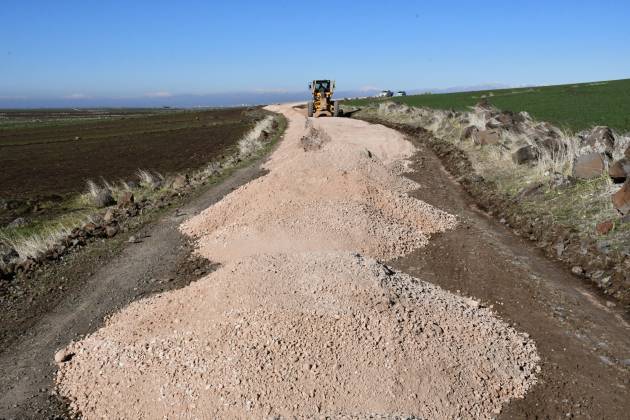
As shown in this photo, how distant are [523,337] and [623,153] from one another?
7198 mm

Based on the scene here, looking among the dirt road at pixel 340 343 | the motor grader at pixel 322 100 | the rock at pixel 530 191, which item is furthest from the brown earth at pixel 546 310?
the motor grader at pixel 322 100

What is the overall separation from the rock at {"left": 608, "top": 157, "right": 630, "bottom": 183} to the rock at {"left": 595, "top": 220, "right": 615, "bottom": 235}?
150cm

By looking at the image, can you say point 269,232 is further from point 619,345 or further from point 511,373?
point 619,345

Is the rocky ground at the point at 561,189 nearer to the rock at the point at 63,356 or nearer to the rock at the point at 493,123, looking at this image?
the rock at the point at 493,123

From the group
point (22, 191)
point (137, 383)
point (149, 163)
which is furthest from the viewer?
point (149, 163)

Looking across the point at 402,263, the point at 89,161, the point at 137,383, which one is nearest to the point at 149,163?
the point at 89,161

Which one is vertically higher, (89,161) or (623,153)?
(623,153)

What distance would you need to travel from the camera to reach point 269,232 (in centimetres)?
893

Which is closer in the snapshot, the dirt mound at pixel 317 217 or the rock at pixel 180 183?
the dirt mound at pixel 317 217

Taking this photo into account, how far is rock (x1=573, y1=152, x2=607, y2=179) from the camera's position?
10.8 meters

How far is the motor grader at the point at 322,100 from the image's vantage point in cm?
3658

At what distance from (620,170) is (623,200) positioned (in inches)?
47.3

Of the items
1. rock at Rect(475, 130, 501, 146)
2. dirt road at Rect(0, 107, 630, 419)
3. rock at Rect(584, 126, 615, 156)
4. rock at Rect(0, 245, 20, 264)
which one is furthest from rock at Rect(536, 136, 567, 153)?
rock at Rect(0, 245, 20, 264)

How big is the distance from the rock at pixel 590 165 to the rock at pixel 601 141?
738 mm
